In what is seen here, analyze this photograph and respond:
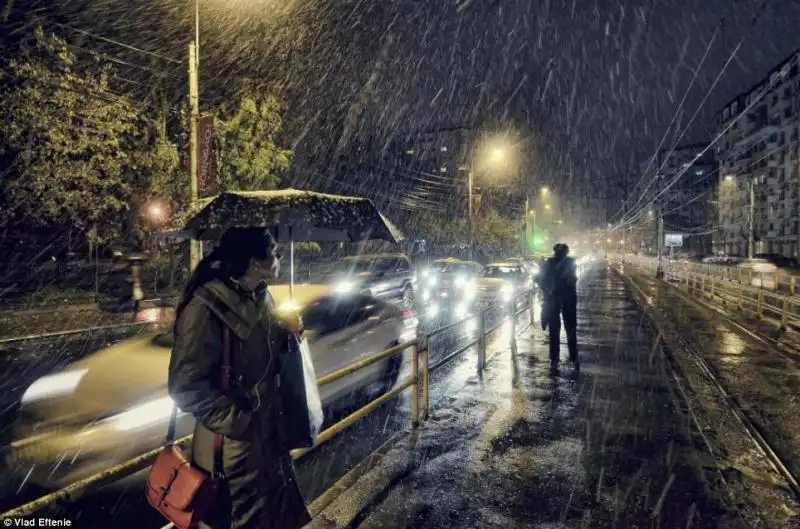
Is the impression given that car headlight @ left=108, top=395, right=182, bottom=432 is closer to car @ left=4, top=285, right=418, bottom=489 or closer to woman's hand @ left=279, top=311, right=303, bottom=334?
car @ left=4, top=285, right=418, bottom=489

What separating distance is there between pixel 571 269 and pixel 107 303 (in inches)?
677

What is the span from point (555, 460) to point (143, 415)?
3439mm

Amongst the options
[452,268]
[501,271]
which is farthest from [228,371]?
[452,268]

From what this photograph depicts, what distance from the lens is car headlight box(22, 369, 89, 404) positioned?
4.31 metres

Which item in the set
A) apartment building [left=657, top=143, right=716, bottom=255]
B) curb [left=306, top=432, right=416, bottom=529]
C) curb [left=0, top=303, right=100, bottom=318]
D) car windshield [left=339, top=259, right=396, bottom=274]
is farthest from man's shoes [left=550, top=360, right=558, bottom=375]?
apartment building [left=657, top=143, right=716, bottom=255]

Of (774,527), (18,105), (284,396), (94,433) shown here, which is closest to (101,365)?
(94,433)

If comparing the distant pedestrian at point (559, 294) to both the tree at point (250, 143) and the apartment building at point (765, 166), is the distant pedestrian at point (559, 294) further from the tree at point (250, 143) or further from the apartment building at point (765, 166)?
the apartment building at point (765, 166)

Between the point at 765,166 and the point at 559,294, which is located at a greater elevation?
the point at 765,166

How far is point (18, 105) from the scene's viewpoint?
1492 cm

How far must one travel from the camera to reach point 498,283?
697 inches

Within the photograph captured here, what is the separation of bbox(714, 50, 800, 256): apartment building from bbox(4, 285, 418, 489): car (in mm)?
51463

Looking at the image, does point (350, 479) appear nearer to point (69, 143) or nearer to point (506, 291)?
point (506, 291)

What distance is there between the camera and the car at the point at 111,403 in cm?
361

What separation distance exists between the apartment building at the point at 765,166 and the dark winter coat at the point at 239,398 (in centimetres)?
5405
